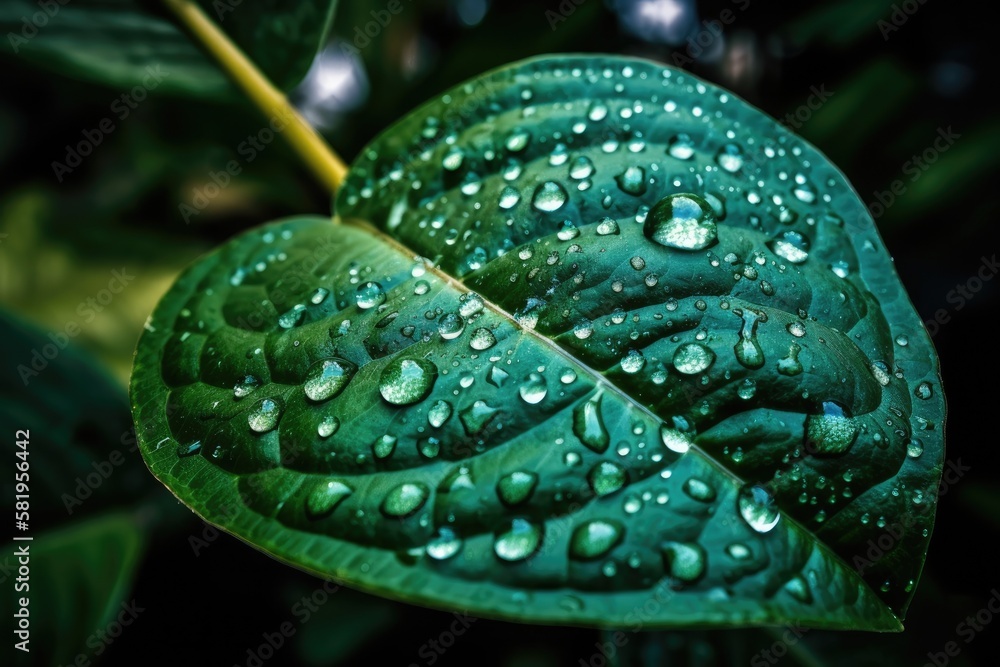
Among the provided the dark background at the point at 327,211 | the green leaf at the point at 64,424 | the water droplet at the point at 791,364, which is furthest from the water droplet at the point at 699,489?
the green leaf at the point at 64,424

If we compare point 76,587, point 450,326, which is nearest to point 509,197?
point 450,326

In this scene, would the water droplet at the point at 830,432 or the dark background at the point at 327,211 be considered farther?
the dark background at the point at 327,211

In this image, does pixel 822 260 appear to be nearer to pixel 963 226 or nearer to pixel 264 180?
pixel 963 226

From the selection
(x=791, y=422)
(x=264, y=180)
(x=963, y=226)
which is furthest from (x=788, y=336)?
(x=264, y=180)

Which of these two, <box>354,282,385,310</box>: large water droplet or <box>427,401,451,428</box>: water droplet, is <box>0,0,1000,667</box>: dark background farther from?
<box>427,401,451,428</box>: water droplet

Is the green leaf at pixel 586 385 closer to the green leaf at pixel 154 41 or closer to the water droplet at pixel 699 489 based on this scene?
the water droplet at pixel 699 489
